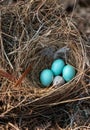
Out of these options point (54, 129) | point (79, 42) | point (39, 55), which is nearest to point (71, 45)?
point (79, 42)

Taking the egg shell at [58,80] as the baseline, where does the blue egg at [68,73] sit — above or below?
above

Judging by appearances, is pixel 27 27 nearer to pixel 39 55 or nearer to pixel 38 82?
pixel 39 55

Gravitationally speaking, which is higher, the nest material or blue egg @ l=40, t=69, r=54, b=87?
the nest material

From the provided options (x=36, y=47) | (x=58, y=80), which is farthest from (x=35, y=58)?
(x=58, y=80)

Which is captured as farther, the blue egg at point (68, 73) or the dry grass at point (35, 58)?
the blue egg at point (68, 73)

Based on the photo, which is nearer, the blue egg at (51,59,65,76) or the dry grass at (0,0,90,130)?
the dry grass at (0,0,90,130)
